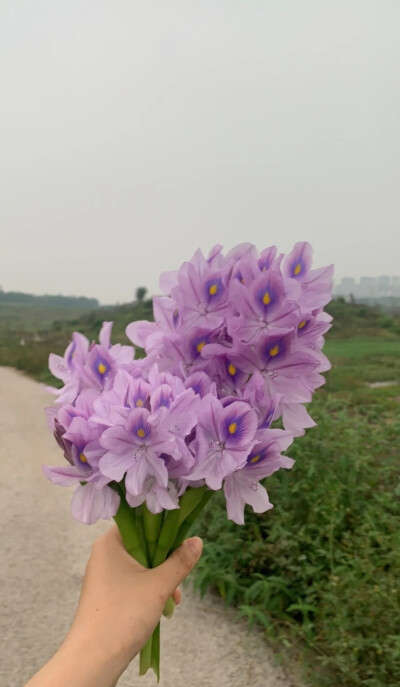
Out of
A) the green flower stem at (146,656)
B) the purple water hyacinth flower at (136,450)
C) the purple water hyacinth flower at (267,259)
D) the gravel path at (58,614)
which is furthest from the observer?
the gravel path at (58,614)

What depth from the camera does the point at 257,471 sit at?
0.97 metres

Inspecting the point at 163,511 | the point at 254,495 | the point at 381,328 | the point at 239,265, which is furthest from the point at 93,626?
the point at 381,328

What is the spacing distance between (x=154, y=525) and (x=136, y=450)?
17cm

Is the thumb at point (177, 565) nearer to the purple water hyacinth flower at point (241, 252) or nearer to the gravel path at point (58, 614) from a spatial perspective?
the purple water hyacinth flower at point (241, 252)

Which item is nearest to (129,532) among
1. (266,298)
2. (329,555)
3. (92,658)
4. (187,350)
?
(92,658)

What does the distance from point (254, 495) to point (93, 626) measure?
295mm

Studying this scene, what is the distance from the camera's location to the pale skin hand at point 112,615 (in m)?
0.96

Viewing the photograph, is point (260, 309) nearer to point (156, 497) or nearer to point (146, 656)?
point (156, 497)

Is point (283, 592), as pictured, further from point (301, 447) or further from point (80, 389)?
point (80, 389)

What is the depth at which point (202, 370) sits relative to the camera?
98 centimetres

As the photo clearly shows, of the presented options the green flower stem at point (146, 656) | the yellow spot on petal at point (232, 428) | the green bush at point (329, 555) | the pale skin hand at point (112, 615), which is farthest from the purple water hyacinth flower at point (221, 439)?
the green bush at point (329, 555)

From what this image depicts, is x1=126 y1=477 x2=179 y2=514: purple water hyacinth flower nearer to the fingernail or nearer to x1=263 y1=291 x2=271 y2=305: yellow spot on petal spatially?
the fingernail

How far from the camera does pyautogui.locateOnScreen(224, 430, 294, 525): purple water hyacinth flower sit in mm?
955

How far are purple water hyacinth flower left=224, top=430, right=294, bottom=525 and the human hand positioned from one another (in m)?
0.12
